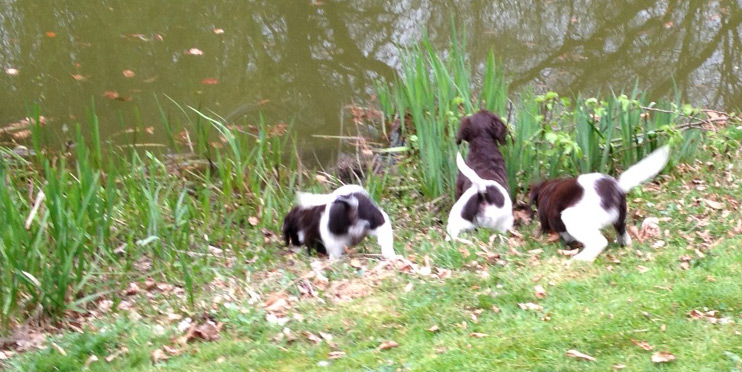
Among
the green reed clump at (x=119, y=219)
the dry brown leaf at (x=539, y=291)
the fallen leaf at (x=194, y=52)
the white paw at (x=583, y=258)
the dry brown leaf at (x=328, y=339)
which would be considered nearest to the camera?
the dry brown leaf at (x=328, y=339)

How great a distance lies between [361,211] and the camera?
634cm

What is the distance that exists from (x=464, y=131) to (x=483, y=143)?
19cm

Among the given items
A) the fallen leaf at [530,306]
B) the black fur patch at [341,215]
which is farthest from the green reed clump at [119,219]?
the fallen leaf at [530,306]

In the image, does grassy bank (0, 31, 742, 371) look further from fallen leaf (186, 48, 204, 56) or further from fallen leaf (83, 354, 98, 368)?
fallen leaf (186, 48, 204, 56)

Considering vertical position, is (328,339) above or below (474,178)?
below

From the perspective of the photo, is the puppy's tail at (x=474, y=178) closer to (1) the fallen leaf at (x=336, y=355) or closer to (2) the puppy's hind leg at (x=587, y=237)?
(2) the puppy's hind leg at (x=587, y=237)

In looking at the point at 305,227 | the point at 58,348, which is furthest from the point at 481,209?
the point at 58,348

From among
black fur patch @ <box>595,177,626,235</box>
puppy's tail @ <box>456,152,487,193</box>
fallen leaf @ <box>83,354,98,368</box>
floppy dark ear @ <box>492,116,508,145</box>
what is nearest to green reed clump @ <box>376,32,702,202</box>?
floppy dark ear @ <box>492,116,508,145</box>

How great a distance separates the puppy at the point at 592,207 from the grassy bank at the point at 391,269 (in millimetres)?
Result: 165

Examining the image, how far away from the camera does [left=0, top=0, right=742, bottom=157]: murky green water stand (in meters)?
10.8

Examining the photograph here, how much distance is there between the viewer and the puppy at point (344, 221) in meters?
6.30

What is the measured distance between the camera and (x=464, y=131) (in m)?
7.14

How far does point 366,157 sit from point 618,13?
21.4ft

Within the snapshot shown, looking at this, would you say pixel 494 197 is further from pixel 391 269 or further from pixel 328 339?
pixel 328 339
